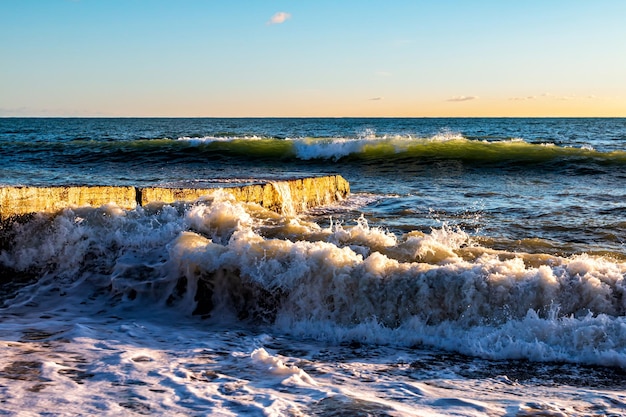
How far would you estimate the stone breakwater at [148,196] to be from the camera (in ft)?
24.7

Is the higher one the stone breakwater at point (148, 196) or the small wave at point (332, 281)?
the stone breakwater at point (148, 196)

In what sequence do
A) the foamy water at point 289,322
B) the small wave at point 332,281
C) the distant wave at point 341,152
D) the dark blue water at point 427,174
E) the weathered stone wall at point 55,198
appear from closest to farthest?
1. the foamy water at point 289,322
2. the small wave at point 332,281
3. the weathered stone wall at point 55,198
4. the dark blue water at point 427,174
5. the distant wave at point 341,152

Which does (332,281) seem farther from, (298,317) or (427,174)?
(427,174)

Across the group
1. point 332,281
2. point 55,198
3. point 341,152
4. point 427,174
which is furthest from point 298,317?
point 341,152

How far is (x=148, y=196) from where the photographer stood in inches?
344

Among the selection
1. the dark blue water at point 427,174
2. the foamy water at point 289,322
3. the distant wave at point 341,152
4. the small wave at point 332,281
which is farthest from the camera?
the distant wave at point 341,152

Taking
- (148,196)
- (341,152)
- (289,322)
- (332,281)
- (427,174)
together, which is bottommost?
(289,322)

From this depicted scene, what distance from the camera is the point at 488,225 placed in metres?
9.72

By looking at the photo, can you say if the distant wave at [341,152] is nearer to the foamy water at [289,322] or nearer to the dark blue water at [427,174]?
the dark blue water at [427,174]

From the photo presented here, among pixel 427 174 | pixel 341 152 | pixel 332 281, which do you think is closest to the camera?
pixel 332 281

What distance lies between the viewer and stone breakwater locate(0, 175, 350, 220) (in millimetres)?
7527

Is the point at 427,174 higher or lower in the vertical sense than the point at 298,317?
higher

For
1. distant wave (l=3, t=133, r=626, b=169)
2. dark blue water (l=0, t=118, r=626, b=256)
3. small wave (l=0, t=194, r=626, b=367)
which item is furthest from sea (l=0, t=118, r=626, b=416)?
distant wave (l=3, t=133, r=626, b=169)

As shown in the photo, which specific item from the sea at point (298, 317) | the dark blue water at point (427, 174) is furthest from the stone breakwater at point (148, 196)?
the dark blue water at point (427, 174)
